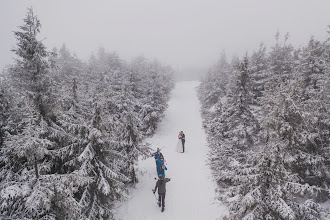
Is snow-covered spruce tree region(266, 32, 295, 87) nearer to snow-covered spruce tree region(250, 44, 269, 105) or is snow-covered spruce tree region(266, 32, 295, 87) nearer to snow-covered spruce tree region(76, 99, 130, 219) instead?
snow-covered spruce tree region(250, 44, 269, 105)

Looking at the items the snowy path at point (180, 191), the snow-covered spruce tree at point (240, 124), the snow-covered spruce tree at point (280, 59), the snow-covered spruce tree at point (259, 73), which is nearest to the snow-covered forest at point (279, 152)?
the snow-covered spruce tree at point (240, 124)

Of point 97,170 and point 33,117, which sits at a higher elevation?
point 33,117

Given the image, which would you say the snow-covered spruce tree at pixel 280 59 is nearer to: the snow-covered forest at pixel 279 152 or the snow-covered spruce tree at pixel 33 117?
the snow-covered forest at pixel 279 152

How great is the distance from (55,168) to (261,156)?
10514 millimetres

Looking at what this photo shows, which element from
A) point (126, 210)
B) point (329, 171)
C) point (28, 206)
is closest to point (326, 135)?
point (329, 171)

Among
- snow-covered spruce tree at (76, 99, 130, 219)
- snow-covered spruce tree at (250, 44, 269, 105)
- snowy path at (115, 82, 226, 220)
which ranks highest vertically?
snow-covered spruce tree at (250, 44, 269, 105)

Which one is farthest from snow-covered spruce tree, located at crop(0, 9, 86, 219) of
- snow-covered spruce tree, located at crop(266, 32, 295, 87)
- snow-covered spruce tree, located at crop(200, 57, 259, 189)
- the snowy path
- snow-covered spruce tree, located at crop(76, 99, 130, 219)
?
snow-covered spruce tree, located at crop(266, 32, 295, 87)

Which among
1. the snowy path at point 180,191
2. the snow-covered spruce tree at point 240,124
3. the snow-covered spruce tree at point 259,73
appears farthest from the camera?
the snow-covered spruce tree at point 259,73

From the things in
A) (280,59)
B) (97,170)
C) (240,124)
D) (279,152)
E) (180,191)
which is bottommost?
(180,191)

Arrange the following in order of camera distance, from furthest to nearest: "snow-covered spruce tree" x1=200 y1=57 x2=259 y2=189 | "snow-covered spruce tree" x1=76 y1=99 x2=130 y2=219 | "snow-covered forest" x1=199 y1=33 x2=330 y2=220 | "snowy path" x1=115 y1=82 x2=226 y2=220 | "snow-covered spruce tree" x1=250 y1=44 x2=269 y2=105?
"snow-covered spruce tree" x1=250 y1=44 x2=269 y2=105
"snow-covered spruce tree" x1=200 y1=57 x2=259 y2=189
"snowy path" x1=115 y1=82 x2=226 y2=220
"snow-covered spruce tree" x1=76 y1=99 x2=130 y2=219
"snow-covered forest" x1=199 y1=33 x2=330 y2=220

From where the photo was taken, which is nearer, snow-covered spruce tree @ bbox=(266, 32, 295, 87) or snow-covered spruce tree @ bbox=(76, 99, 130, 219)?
snow-covered spruce tree @ bbox=(76, 99, 130, 219)

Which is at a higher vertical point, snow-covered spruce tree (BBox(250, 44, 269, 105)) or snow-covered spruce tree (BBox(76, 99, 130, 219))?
snow-covered spruce tree (BBox(250, 44, 269, 105))

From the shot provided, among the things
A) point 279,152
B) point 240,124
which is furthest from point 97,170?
point 240,124

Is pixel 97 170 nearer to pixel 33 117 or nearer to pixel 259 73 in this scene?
pixel 33 117
